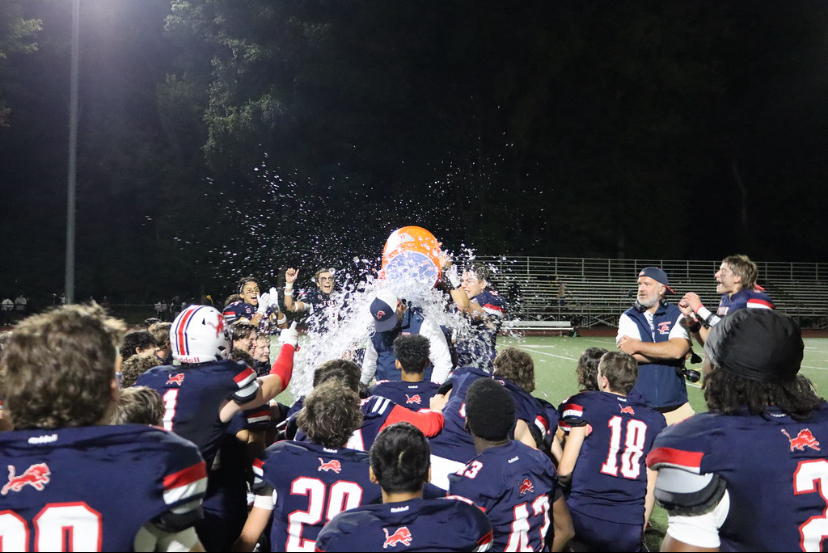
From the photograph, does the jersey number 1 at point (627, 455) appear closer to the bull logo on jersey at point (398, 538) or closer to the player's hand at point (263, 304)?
the bull logo on jersey at point (398, 538)

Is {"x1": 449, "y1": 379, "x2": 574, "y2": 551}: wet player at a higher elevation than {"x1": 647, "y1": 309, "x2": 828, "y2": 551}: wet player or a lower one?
lower

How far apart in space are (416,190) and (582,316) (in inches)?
431

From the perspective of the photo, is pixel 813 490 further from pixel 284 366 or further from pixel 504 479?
pixel 284 366

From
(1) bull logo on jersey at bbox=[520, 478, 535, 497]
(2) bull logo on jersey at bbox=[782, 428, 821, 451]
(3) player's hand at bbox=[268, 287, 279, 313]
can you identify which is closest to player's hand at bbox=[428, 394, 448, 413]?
(1) bull logo on jersey at bbox=[520, 478, 535, 497]

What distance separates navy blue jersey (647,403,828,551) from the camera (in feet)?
6.42

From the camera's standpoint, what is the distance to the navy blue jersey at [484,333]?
771cm

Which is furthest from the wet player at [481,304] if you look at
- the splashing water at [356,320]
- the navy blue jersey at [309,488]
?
the navy blue jersey at [309,488]

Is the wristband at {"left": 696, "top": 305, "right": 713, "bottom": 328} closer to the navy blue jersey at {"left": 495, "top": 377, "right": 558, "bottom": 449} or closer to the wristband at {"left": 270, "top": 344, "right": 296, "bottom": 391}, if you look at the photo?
the navy blue jersey at {"left": 495, "top": 377, "right": 558, "bottom": 449}

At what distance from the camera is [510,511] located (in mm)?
3119

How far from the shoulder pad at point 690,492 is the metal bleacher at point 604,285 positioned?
995 inches

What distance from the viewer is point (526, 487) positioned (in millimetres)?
3143

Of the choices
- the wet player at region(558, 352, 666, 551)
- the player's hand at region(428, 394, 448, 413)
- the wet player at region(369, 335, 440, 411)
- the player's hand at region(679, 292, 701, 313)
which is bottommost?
the wet player at region(558, 352, 666, 551)

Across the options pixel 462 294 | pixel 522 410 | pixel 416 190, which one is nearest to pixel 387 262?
pixel 462 294

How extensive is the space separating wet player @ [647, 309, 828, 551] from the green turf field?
3023mm
